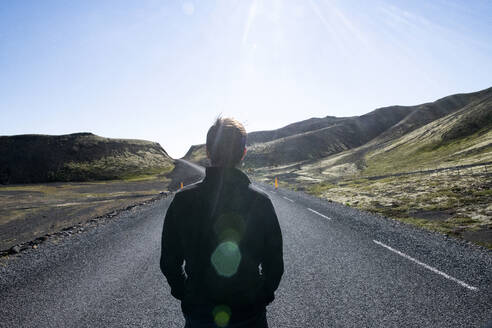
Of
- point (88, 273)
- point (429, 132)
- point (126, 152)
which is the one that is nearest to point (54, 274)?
point (88, 273)

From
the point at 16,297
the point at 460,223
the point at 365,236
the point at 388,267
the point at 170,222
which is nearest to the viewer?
the point at 170,222

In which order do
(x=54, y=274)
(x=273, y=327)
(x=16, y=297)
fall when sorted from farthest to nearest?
(x=54, y=274)
(x=16, y=297)
(x=273, y=327)

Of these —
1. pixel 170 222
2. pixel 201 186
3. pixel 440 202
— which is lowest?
pixel 440 202

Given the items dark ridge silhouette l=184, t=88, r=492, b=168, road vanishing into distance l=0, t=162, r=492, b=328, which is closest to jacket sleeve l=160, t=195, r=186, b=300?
road vanishing into distance l=0, t=162, r=492, b=328

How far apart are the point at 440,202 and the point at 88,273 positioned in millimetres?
17269

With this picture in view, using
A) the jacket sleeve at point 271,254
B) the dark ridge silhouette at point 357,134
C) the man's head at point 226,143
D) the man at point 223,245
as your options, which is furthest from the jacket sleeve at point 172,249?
the dark ridge silhouette at point 357,134

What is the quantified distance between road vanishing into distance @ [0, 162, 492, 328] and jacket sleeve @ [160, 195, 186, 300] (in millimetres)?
2444

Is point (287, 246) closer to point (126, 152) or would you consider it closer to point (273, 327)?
point (273, 327)

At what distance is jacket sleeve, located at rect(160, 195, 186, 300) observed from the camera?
1.85m

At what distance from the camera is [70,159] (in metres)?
87.2

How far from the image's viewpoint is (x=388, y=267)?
17.8 ft

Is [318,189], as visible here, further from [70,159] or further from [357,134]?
[357,134]

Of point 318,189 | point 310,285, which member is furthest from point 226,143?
point 318,189

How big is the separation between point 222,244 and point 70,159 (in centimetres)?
10467
